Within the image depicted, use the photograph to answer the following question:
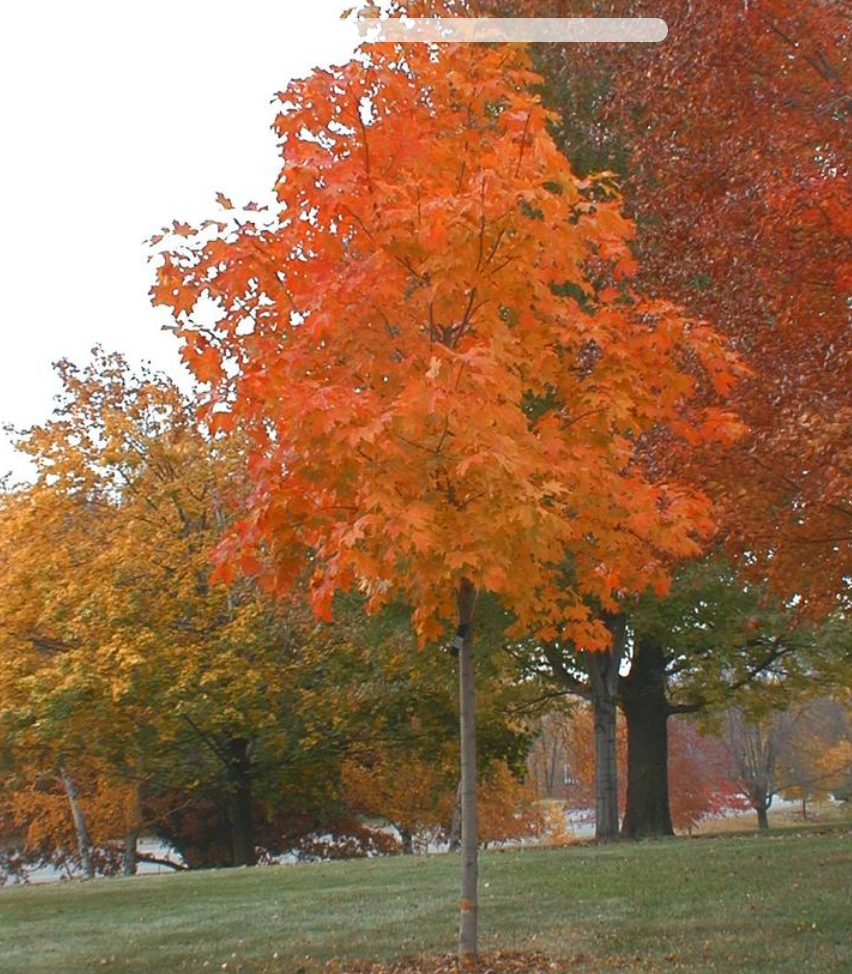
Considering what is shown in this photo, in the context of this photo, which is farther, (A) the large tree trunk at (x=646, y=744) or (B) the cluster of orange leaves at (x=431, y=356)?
(A) the large tree trunk at (x=646, y=744)

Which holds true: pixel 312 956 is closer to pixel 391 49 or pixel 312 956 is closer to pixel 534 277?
pixel 534 277

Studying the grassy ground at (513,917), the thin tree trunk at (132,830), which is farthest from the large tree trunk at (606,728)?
the thin tree trunk at (132,830)

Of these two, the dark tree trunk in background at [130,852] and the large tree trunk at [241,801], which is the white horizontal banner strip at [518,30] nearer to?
the large tree trunk at [241,801]

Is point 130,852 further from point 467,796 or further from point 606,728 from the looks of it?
point 467,796

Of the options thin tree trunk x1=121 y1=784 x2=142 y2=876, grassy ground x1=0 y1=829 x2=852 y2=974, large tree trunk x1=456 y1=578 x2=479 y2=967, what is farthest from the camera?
thin tree trunk x1=121 y1=784 x2=142 y2=876

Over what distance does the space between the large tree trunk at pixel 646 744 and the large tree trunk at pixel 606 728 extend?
38 cm

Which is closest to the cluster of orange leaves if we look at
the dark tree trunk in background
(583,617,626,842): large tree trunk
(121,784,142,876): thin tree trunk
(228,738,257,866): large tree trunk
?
(583,617,626,842): large tree trunk

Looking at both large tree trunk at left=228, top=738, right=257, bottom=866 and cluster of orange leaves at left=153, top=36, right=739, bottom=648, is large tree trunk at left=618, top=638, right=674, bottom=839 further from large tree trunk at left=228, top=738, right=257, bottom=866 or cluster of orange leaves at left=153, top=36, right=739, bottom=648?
cluster of orange leaves at left=153, top=36, right=739, bottom=648

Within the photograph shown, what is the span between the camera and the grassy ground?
7.34 m

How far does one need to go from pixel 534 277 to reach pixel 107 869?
35366mm

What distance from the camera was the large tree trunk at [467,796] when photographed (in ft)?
22.7

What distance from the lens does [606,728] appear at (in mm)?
20516

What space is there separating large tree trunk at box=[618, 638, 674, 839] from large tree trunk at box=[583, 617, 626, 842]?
382 millimetres

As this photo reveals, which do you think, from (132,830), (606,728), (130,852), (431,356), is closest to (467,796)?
(431,356)
